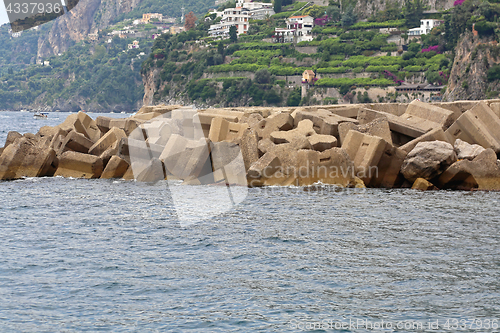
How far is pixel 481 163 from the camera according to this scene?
54.8 ft

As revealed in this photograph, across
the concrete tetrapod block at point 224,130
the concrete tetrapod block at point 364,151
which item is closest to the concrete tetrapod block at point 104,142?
the concrete tetrapod block at point 224,130

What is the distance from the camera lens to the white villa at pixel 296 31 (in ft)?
407

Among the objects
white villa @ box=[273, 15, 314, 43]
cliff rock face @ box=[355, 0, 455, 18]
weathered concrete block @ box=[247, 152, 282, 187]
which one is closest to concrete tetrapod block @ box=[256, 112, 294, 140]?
weathered concrete block @ box=[247, 152, 282, 187]

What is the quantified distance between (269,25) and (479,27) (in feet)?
229

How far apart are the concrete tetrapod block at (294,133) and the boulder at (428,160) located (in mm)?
2983

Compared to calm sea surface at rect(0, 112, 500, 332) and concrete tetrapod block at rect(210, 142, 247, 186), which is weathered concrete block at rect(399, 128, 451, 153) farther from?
concrete tetrapod block at rect(210, 142, 247, 186)

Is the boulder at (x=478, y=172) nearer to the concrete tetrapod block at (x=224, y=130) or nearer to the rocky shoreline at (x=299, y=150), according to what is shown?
the rocky shoreline at (x=299, y=150)

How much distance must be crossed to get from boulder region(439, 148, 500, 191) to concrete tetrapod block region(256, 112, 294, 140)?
5.07 m

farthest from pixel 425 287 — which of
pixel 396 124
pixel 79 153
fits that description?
pixel 79 153

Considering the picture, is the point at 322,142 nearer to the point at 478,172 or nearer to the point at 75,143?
the point at 478,172

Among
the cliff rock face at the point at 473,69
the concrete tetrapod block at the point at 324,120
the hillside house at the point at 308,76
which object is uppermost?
the concrete tetrapod block at the point at 324,120

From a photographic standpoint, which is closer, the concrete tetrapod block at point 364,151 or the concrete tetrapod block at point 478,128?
the concrete tetrapod block at point 364,151

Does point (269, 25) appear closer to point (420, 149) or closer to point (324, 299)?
point (420, 149)

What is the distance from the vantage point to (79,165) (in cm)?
2011
